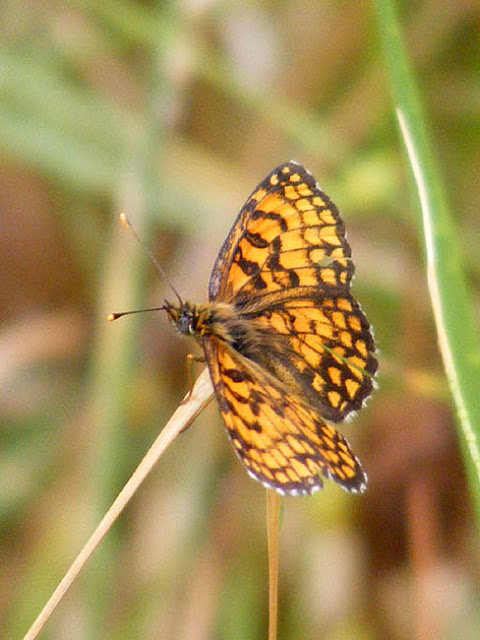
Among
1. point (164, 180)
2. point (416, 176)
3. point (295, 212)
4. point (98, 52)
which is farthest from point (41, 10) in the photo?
point (416, 176)

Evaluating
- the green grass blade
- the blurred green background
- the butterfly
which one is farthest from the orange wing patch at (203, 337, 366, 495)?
the blurred green background

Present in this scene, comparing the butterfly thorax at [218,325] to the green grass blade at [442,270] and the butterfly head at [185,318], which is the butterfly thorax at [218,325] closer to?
the butterfly head at [185,318]

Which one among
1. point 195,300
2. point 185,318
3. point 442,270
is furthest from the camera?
point 195,300

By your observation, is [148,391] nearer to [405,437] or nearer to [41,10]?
[405,437]

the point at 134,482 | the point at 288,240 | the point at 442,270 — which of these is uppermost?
the point at 288,240

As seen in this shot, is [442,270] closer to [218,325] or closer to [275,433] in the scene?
[275,433]

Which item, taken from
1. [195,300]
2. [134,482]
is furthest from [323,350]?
[195,300]
